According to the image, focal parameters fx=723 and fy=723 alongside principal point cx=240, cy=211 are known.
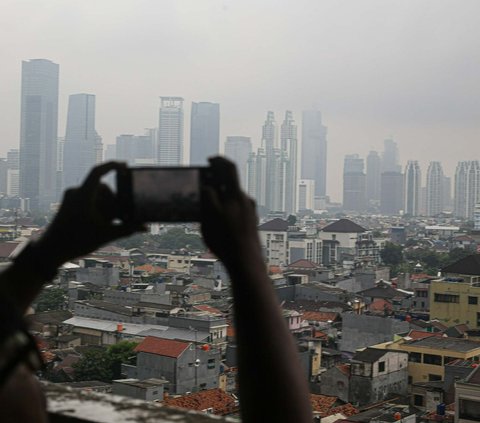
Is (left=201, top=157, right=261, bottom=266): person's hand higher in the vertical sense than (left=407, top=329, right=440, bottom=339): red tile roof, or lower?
higher

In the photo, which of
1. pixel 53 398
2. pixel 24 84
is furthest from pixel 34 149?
pixel 53 398

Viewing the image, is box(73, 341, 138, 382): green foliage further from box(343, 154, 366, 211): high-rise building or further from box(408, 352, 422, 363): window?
box(343, 154, 366, 211): high-rise building

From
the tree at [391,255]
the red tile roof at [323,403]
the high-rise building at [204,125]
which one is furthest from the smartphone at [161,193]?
the high-rise building at [204,125]

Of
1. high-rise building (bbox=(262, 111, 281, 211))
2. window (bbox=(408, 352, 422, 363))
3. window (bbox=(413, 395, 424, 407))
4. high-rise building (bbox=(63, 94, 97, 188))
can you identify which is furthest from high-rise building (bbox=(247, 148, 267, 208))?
window (bbox=(413, 395, 424, 407))

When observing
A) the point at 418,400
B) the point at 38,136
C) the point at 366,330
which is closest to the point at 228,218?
the point at 418,400

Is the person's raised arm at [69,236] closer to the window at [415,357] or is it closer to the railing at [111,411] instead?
the railing at [111,411]

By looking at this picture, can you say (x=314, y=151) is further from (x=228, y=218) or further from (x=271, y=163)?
(x=228, y=218)

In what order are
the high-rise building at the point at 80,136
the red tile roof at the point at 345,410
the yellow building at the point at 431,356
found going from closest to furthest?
the red tile roof at the point at 345,410 < the yellow building at the point at 431,356 < the high-rise building at the point at 80,136
